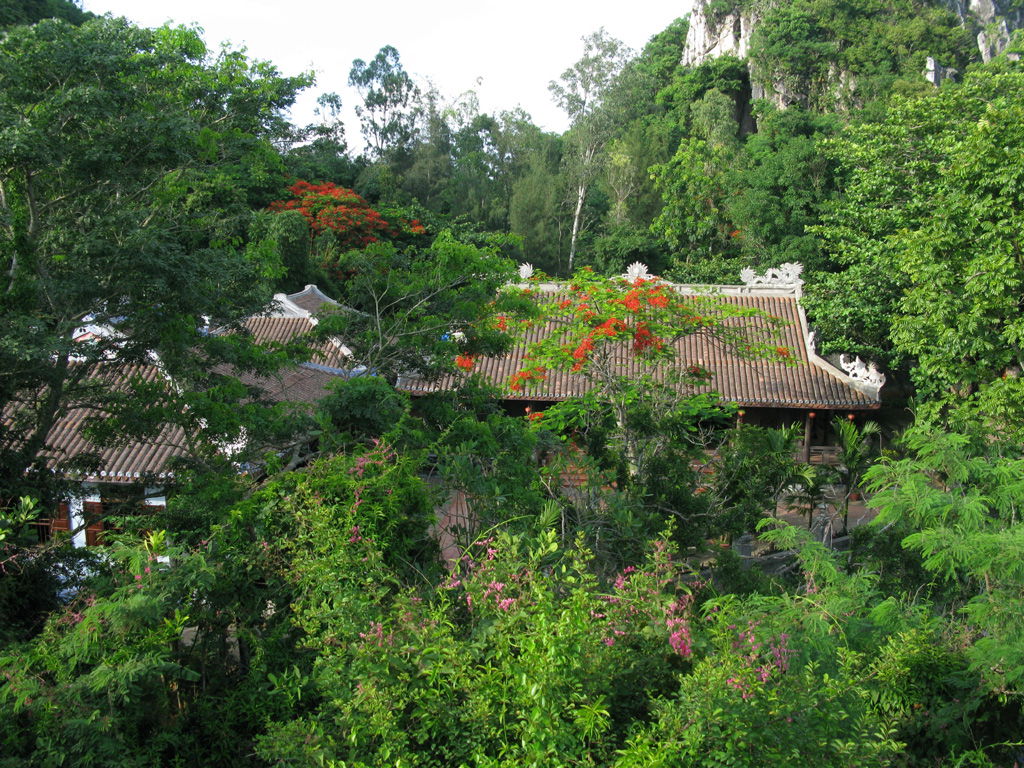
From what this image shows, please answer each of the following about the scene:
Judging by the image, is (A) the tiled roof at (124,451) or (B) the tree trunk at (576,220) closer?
(A) the tiled roof at (124,451)

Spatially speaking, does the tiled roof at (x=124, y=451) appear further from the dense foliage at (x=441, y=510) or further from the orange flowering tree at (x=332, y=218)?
the orange flowering tree at (x=332, y=218)

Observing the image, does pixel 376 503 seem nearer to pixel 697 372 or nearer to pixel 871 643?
pixel 871 643

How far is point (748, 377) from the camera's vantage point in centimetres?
1667

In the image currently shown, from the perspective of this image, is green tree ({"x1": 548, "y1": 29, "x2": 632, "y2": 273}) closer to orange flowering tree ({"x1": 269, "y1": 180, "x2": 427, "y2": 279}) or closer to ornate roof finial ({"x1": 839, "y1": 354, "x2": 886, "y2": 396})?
orange flowering tree ({"x1": 269, "y1": 180, "x2": 427, "y2": 279})

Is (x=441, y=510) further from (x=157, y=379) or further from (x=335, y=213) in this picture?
(x=335, y=213)

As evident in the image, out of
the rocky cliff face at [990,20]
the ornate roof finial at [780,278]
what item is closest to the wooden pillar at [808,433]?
the ornate roof finial at [780,278]

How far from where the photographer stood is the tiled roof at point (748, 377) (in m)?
15.9

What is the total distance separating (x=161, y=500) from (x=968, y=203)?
11153 mm

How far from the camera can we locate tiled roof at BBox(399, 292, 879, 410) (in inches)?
625

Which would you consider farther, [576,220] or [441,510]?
[576,220]

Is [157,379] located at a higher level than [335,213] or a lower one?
lower

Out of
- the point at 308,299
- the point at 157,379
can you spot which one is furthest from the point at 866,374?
the point at 157,379

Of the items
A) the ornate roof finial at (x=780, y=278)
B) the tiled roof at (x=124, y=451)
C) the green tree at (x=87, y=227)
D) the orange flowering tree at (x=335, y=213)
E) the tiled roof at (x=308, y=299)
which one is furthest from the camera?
the orange flowering tree at (x=335, y=213)

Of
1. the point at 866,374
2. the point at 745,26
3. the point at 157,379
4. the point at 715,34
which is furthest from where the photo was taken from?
the point at 715,34
